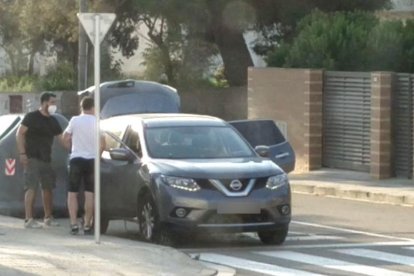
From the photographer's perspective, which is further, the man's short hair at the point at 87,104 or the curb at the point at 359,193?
the curb at the point at 359,193

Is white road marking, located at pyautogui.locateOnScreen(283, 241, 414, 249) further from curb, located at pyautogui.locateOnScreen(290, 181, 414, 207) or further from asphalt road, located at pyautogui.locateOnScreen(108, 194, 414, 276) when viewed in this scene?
curb, located at pyautogui.locateOnScreen(290, 181, 414, 207)

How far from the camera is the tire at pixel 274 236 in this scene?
16.0 meters

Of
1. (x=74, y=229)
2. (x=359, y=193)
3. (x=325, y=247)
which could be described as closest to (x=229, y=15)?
(x=359, y=193)

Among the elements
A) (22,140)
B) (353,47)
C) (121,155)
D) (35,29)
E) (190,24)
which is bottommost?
(121,155)

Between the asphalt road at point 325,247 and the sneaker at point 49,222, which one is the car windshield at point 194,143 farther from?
the sneaker at point 49,222

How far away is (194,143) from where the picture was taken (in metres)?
16.7

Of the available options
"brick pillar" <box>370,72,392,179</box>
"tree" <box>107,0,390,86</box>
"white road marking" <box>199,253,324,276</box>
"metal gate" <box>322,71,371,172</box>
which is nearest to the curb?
"brick pillar" <box>370,72,392,179</box>

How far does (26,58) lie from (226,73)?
16086mm

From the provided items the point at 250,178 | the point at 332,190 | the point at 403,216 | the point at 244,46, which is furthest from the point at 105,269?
the point at 244,46

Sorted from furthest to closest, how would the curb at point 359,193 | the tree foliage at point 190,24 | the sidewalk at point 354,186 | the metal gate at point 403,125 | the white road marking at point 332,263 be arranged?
the tree foliage at point 190,24 → the metal gate at point 403,125 → the sidewalk at point 354,186 → the curb at point 359,193 → the white road marking at point 332,263

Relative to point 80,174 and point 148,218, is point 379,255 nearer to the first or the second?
point 148,218

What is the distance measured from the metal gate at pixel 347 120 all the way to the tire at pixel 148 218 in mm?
11805

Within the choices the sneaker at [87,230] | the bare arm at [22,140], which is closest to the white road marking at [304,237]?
the sneaker at [87,230]

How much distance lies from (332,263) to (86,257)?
109 inches
